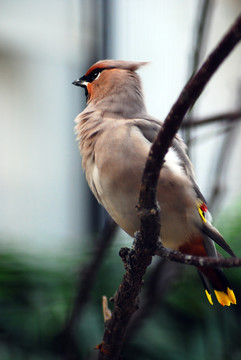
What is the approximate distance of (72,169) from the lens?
5.41m

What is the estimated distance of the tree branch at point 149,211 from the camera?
4.42 ft

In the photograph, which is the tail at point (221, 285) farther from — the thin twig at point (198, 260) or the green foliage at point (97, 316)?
the green foliage at point (97, 316)

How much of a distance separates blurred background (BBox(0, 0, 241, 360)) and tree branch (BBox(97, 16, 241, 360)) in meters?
0.88

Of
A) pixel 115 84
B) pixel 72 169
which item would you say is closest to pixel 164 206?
pixel 115 84

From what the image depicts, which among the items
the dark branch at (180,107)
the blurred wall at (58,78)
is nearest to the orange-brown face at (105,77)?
the dark branch at (180,107)

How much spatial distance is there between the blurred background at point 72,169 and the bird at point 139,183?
2.11 ft

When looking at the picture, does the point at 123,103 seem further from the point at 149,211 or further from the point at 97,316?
the point at 97,316

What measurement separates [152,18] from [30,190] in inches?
71.0

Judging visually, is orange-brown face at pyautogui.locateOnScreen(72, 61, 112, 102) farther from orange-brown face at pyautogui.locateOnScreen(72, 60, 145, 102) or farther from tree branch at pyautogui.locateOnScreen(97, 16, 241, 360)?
tree branch at pyautogui.locateOnScreen(97, 16, 241, 360)

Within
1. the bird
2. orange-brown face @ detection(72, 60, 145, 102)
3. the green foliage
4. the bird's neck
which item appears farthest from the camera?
the green foliage

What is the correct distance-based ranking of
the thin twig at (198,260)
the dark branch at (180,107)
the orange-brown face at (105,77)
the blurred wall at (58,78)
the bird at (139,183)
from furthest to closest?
1. the blurred wall at (58,78)
2. the orange-brown face at (105,77)
3. the bird at (139,183)
4. the thin twig at (198,260)
5. the dark branch at (180,107)

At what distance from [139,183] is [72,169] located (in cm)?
329

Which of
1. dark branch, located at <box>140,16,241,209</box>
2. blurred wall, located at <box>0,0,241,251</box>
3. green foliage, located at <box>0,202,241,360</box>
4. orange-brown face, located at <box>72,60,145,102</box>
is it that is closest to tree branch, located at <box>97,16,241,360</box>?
dark branch, located at <box>140,16,241,209</box>

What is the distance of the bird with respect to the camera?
85.0 inches
